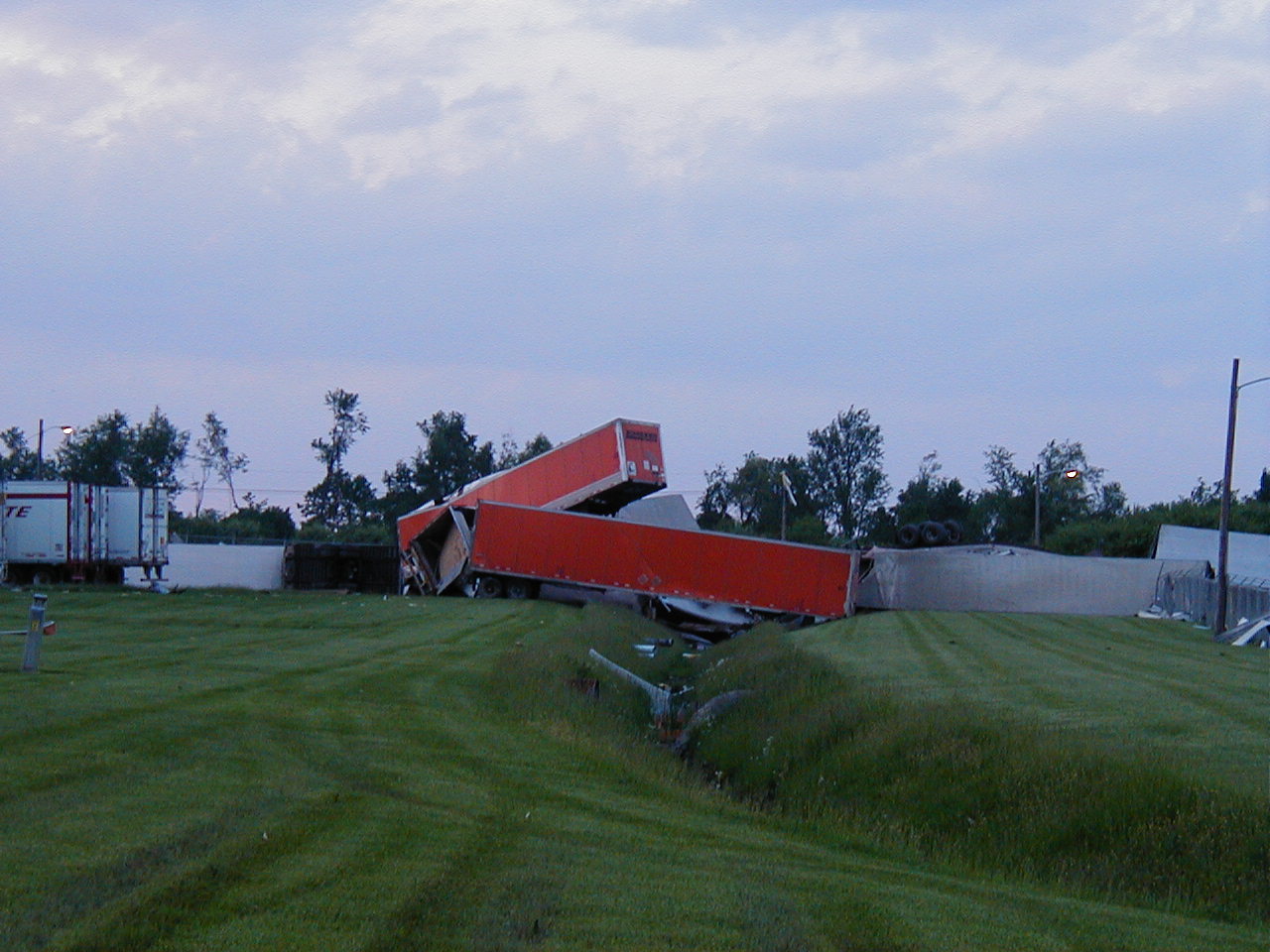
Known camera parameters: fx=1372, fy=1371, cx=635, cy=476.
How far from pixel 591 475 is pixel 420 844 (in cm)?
3664

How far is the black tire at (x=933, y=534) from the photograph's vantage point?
2296 inches

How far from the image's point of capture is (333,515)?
4210 inches

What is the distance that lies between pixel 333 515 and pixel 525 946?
103184 mm

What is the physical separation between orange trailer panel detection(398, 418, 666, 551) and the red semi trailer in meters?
2.25

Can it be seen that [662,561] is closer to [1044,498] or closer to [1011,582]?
[1011,582]

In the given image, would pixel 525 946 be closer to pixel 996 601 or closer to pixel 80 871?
pixel 80 871

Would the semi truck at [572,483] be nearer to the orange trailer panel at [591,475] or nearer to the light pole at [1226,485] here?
the orange trailer panel at [591,475]

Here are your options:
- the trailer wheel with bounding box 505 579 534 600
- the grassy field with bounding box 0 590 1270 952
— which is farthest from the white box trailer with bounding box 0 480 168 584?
the grassy field with bounding box 0 590 1270 952

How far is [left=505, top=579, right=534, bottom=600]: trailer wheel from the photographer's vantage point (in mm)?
44750

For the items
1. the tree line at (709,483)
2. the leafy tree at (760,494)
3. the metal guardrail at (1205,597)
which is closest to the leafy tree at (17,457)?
the tree line at (709,483)

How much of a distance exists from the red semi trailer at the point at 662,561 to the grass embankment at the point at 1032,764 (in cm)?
1875

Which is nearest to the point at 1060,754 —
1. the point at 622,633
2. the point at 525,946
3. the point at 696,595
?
the point at 525,946

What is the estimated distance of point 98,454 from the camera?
106 metres

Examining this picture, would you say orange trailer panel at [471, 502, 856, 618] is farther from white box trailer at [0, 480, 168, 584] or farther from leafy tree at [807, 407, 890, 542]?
leafy tree at [807, 407, 890, 542]
